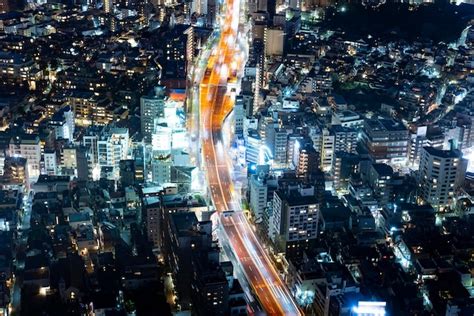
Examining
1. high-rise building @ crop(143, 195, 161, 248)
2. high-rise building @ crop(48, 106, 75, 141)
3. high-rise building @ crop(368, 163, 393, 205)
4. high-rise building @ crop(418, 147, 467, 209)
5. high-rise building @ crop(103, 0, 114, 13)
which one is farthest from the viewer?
high-rise building @ crop(103, 0, 114, 13)

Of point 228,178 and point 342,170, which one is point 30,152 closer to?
point 228,178

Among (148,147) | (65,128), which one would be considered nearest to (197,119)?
(148,147)

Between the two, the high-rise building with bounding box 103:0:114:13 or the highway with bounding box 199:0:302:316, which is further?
the high-rise building with bounding box 103:0:114:13

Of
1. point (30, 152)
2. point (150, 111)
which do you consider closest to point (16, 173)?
point (30, 152)

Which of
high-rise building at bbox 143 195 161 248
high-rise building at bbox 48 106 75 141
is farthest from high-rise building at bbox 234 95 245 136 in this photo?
high-rise building at bbox 143 195 161 248

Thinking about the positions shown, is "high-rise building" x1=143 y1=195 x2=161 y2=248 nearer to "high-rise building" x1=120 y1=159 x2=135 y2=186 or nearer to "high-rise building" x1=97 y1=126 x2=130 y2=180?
"high-rise building" x1=120 y1=159 x2=135 y2=186
